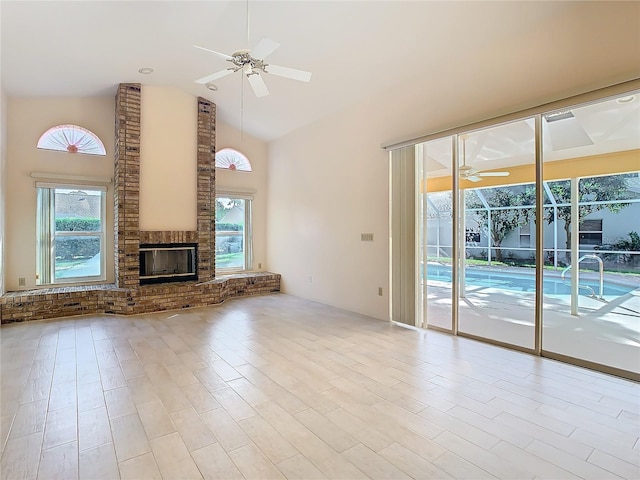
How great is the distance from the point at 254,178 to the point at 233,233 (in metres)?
1.28

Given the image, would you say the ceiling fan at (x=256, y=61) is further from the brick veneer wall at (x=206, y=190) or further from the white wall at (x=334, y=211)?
the brick veneer wall at (x=206, y=190)

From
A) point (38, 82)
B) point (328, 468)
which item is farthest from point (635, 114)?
point (38, 82)

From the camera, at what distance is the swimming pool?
4.00m

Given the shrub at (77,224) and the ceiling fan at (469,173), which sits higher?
the ceiling fan at (469,173)

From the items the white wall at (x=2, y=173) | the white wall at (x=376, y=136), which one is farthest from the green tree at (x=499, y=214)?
the white wall at (x=2, y=173)

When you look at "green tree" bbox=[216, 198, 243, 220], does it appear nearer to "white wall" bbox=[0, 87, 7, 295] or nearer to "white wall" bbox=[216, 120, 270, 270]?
"white wall" bbox=[216, 120, 270, 270]

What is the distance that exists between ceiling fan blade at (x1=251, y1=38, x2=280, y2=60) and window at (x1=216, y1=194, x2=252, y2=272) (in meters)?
4.44

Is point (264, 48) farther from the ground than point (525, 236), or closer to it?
farther from the ground

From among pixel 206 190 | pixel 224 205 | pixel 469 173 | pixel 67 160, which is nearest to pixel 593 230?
pixel 469 173

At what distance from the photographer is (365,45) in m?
3.90

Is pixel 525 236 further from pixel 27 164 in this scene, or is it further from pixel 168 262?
pixel 27 164

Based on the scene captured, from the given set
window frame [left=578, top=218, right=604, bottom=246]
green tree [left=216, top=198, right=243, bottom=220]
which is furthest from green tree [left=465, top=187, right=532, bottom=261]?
green tree [left=216, top=198, right=243, bottom=220]

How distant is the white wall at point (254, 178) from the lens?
7.01 meters

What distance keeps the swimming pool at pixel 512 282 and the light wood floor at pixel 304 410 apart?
1.01 meters
